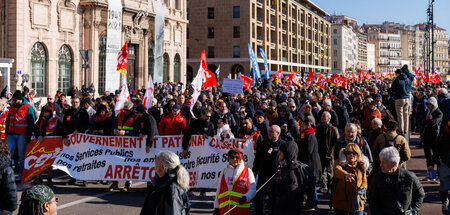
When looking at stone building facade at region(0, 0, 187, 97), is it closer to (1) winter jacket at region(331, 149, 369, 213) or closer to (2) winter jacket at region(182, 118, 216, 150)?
(2) winter jacket at region(182, 118, 216, 150)

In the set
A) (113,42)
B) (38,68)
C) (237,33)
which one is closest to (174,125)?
(38,68)

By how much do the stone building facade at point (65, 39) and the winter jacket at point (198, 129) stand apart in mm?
18902

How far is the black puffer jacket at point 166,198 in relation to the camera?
4695mm

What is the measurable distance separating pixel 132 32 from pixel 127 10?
6.21 feet

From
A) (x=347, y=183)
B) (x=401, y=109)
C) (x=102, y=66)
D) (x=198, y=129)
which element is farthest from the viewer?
(x=102, y=66)

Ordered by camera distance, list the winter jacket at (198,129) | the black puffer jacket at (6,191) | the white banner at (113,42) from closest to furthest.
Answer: the black puffer jacket at (6,191) → the winter jacket at (198,129) → the white banner at (113,42)

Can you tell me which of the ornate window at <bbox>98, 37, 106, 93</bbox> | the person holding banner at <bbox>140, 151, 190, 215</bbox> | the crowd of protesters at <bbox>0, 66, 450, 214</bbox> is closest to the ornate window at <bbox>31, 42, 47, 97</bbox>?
the ornate window at <bbox>98, 37, 106, 93</bbox>

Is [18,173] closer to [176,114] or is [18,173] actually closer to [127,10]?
[176,114]

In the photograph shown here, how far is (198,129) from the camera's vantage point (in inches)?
402

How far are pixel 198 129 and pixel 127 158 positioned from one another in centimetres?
164

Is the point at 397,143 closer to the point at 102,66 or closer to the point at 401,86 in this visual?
the point at 401,86

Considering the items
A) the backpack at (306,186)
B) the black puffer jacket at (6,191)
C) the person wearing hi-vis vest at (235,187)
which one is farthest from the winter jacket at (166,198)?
the backpack at (306,186)

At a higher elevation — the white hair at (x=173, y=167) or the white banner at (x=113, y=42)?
the white banner at (x=113, y=42)

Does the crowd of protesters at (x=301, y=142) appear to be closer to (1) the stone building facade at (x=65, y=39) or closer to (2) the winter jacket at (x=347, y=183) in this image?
(2) the winter jacket at (x=347, y=183)
